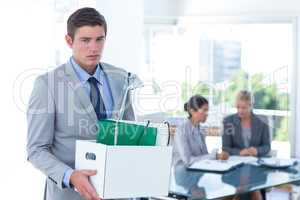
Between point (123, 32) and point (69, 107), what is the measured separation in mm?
1419

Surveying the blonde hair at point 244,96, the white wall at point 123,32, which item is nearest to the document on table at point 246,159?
the blonde hair at point 244,96

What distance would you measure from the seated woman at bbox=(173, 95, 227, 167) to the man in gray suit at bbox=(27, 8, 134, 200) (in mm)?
1938

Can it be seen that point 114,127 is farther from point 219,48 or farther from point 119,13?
point 219,48

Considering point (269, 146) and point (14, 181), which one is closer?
point (14, 181)

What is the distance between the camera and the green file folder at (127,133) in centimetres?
111

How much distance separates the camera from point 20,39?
1870 millimetres

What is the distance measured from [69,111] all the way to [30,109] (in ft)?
0.35

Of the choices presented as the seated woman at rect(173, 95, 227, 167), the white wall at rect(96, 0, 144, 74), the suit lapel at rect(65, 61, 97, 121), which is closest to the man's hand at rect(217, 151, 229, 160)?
the seated woman at rect(173, 95, 227, 167)

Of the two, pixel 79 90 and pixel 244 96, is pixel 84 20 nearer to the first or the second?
pixel 79 90

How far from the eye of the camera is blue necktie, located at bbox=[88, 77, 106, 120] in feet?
4.14

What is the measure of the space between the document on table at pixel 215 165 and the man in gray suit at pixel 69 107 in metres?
1.79

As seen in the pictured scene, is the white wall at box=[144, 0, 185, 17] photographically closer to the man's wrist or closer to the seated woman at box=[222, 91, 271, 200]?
the seated woman at box=[222, 91, 271, 200]

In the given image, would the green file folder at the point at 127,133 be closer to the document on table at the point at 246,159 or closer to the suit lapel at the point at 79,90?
the suit lapel at the point at 79,90

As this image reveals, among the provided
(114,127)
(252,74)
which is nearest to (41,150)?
(114,127)
